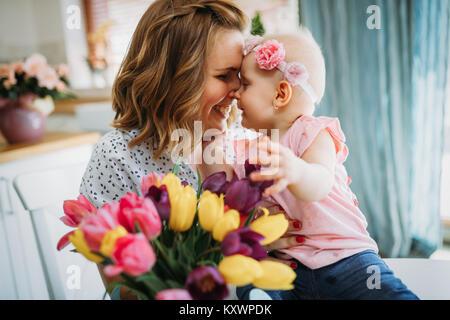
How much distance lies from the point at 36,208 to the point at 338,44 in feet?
5.86

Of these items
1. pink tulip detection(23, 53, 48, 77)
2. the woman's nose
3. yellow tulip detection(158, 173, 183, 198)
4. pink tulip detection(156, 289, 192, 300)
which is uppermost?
pink tulip detection(23, 53, 48, 77)

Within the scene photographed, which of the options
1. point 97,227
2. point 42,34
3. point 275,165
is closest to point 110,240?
point 97,227

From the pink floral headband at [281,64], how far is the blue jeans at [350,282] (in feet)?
1.25

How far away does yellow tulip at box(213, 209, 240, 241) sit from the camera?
0.50 m

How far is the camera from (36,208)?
1193 mm

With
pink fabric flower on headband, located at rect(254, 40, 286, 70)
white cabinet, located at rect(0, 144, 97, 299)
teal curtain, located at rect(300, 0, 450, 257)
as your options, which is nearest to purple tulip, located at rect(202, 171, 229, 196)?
pink fabric flower on headband, located at rect(254, 40, 286, 70)

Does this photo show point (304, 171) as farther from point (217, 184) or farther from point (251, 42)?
point (251, 42)

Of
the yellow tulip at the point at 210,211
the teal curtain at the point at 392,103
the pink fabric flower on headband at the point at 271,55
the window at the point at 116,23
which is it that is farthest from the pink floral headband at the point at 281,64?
the window at the point at 116,23

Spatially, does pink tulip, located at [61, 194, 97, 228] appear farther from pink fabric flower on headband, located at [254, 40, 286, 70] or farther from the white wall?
the white wall

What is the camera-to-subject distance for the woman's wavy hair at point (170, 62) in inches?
37.6

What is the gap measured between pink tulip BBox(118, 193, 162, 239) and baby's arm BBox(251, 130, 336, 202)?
15cm

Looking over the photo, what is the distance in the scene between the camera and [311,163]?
28.1 inches
